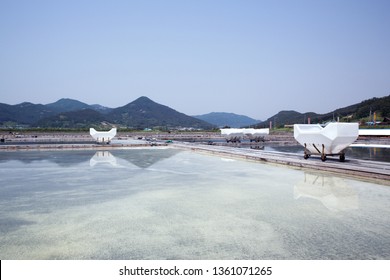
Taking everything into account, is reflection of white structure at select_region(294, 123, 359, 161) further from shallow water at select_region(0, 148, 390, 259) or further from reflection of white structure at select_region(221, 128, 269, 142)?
reflection of white structure at select_region(221, 128, 269, 142)

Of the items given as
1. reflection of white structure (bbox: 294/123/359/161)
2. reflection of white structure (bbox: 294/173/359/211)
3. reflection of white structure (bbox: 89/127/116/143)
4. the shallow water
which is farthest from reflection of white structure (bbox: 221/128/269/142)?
the shallow water

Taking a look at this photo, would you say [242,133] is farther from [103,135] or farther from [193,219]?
[193,219]

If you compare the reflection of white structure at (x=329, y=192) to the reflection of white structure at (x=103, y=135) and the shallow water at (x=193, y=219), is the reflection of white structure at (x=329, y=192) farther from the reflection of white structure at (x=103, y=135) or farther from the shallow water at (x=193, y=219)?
the reflection of white structure at (x=103, y=135)

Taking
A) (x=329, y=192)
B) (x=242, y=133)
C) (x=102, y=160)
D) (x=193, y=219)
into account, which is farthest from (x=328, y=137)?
(x=242, y=133)

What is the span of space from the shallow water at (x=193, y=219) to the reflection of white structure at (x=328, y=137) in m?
3.05

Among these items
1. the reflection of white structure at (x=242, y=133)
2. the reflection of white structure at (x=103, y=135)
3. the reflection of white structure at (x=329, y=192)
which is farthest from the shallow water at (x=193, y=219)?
the reflection of white structure at (x=242, y=133)

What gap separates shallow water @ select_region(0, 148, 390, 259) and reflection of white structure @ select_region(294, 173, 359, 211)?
0.03 meters

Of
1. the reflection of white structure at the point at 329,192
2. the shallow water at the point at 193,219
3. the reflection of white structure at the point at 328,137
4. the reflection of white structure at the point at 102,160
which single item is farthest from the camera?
the reflection of white structure at the point at 102,160

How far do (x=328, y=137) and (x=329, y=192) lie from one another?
557 centimetres

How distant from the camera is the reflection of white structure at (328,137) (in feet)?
43.5

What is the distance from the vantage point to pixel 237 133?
3706 centimetres

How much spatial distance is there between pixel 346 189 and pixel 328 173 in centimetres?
324
